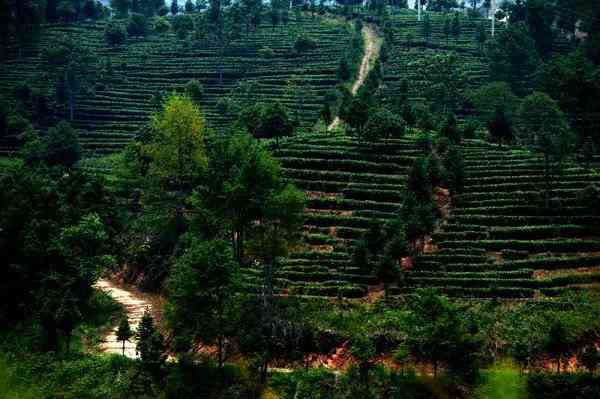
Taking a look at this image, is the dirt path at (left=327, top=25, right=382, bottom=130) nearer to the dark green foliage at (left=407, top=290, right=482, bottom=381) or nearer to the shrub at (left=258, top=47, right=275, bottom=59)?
the shrub at (left=258, top=47, right=275, bottom=59)

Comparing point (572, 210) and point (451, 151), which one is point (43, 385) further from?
point (572, 210)

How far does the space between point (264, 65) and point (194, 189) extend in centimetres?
5968

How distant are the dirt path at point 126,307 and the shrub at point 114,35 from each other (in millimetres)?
76394

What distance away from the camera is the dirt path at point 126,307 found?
155 feet

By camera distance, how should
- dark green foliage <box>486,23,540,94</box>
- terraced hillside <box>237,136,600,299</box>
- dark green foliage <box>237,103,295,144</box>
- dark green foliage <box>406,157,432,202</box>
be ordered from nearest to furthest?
terraced hillside <box>237,136,600,299</box>, dark green foliage <box>406,157,432,202</box>, dark green foliage <box>237,103,295,144</box>, dark green foliage <box>486,23,540,94</box>

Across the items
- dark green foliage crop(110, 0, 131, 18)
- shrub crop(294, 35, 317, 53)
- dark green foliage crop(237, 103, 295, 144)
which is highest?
dark green foliage crop(110, 0, 131, 18)

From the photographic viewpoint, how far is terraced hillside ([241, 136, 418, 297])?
160 feet

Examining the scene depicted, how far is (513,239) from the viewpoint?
52312 mm

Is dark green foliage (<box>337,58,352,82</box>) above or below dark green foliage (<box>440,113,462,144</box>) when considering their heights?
above

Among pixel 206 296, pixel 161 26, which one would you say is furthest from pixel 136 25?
pixel 206 296

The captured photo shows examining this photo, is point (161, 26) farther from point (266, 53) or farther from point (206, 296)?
point (206, 296)

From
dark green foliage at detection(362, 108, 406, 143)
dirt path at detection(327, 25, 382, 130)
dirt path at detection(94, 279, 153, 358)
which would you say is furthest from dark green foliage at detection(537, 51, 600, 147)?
dirt path at detection(94, 279, 153, 358)

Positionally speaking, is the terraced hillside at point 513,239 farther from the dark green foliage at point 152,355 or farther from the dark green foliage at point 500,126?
the dark green foliage at point 152,355

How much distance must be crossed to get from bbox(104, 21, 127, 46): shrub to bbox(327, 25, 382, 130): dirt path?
161 feet
